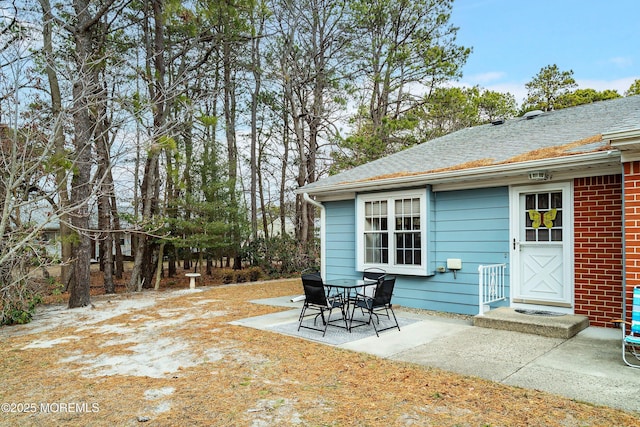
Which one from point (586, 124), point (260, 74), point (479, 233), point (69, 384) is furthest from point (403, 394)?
point (260, 74)

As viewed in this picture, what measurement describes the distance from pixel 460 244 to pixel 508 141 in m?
2.23

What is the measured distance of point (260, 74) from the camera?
626 inches

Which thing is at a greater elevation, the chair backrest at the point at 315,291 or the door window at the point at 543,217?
the door window at the point at 543,217

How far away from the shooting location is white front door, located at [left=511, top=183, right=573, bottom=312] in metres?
5.73

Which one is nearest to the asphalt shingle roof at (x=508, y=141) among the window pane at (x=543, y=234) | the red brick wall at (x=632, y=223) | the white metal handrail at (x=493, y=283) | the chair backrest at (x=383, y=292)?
the red brick wall at (x=632, y=223)

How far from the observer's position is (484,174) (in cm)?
614

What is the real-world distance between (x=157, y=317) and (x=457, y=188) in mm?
5831

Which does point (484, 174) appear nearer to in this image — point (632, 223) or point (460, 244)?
point (460, 244)

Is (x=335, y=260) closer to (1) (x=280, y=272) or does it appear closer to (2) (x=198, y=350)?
(2) (x=198, y=350)

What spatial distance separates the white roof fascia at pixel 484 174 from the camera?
5.18 metres

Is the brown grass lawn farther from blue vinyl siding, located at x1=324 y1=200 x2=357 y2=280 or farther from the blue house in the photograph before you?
blue vinyl siding, located at x1=324 y1=200 x2=357 y2=280

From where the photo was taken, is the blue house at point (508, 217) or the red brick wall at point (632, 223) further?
the blue house at point (508, 217)

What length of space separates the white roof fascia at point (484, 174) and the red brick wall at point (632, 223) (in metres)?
0.45

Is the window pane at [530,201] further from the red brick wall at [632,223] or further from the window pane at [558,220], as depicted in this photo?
the red brick wall at [632,223]
